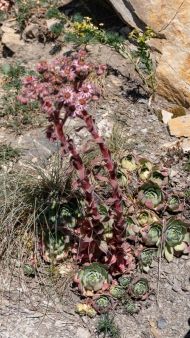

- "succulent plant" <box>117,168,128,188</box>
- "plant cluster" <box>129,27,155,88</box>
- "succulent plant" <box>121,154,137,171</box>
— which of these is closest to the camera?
"succulent plant" <box>117,168,128,188</box>

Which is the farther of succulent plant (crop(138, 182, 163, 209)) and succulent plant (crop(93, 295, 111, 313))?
succulent plant (crop(138, 182, 163, 209))

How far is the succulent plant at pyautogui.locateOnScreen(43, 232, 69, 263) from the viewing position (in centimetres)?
438

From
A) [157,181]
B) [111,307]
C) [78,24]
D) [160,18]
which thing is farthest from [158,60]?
[111,307]

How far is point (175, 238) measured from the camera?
4359mm

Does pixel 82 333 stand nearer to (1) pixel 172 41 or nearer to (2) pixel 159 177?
(2) pixel 159 177

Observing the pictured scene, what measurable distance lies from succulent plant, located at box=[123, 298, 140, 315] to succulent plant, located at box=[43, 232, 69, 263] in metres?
0.56

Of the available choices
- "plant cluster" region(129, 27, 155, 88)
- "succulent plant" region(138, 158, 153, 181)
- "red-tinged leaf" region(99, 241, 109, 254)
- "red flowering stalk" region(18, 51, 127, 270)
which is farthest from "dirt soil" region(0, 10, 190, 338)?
"red flowering stalk" region(18, 51, 127, 270)

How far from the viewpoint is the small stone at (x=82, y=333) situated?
409 cm

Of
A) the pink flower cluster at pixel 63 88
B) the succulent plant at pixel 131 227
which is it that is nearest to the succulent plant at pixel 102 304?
the succulent plant at pixel 131 227

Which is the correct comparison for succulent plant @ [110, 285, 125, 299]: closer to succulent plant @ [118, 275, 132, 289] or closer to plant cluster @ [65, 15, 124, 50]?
succulent plant @ [118, 275, 132, 289]

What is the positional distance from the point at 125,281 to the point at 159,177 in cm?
89

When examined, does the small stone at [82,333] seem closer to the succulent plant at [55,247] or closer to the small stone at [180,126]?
the succulent plant at [55,247]

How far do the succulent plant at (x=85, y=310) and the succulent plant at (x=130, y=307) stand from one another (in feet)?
0.72

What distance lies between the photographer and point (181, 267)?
176 inches
